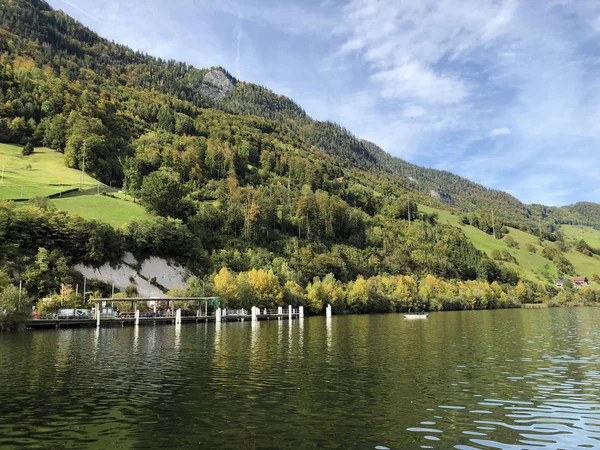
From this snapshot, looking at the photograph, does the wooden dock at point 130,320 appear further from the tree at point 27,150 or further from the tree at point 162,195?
the tree at point 27,150

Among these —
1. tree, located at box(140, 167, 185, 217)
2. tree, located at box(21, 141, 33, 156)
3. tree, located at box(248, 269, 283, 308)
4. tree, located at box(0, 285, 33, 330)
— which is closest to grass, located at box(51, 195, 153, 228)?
tree, located at box(140, 167, 185, 217)

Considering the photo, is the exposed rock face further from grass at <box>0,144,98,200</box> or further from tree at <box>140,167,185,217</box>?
grass at <box>0,144,98,200</box>

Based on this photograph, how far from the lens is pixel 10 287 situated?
2633 inches

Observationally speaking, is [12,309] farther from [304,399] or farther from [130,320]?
[304,399]

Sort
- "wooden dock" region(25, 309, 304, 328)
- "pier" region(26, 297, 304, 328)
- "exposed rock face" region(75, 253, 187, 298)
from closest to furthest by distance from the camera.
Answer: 1. "wooden dock" region(25, 309, 304, 328)
2. "pier" region(26, 297, 304, 328)
3. "exposed rock face" region(75, 253, 187, 298)

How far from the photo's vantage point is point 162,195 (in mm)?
139125

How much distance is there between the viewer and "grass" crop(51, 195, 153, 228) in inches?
4803

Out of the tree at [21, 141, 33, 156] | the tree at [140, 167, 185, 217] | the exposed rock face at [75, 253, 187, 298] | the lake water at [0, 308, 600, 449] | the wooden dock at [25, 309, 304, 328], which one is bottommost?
the wooden dock at [25, 309, 304, 328]

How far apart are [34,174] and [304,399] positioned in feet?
509

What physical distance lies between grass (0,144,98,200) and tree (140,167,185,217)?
76.9ft

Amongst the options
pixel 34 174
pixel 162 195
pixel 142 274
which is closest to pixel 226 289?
pixel 142 274

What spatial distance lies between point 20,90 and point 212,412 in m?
228

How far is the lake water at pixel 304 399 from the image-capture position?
1625 centimetres

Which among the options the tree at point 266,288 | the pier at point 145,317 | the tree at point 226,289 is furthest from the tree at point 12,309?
the tree at point 266,288
